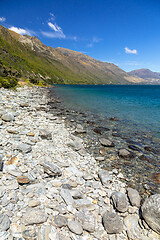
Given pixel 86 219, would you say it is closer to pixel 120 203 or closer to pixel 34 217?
pixel 120 203

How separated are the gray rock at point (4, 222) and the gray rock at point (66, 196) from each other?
2359 mm

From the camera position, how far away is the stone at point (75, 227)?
15.2 ft

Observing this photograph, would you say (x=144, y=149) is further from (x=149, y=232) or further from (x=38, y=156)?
(x=38, y=156)

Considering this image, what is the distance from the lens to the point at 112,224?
4996 mm

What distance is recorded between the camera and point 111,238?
4.75 meters

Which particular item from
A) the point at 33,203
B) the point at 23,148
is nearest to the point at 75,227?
the point at 33,203

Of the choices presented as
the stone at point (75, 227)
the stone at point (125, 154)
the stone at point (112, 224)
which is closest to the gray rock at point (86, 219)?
the stone at point (75, 227)

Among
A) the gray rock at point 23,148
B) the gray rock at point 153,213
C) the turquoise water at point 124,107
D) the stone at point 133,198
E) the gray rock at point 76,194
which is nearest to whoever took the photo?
the gray rock at point 153,213

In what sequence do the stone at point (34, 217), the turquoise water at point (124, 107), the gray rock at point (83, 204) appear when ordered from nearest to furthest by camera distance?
the stone at point (34, 217)
the gray rock at point (83, 204)
the turquoise water at point (124, 107)

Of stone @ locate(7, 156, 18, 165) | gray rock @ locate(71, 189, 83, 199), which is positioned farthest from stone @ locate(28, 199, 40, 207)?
stone @ locate(7, 156, 18, 165)

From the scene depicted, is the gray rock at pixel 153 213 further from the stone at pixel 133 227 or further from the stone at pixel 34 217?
the stone at pixel 34 217

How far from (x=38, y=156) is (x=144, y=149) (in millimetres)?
10255

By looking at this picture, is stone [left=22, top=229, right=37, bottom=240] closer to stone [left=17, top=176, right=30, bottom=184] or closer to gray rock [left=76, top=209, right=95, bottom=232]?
gray rock [left=76, top=209, right=95, bottom=232]

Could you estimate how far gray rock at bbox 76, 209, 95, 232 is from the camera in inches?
190
